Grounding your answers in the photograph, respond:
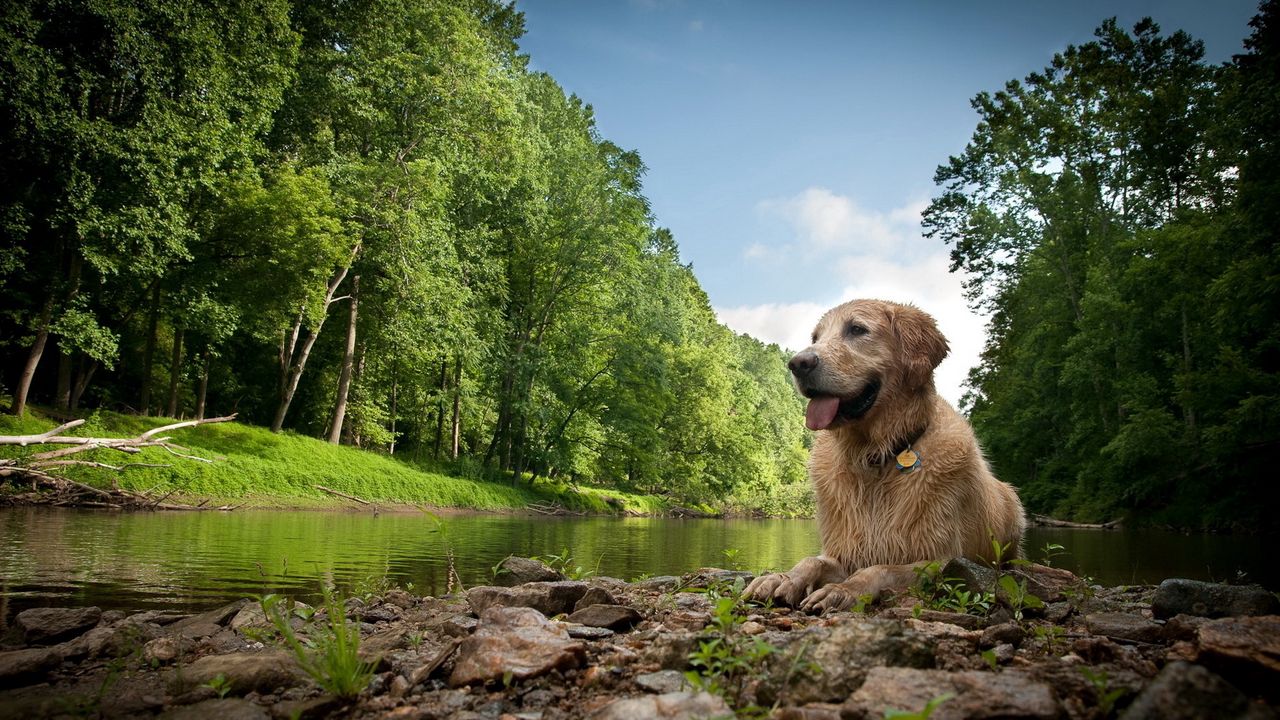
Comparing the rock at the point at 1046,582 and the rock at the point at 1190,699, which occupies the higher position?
the rock at the point at 1190,699

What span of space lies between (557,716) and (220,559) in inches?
258

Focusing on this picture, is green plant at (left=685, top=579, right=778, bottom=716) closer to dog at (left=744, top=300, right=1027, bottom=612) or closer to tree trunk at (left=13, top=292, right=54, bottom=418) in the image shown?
dog at (left=744, top=300, right=1027, bottom=612)

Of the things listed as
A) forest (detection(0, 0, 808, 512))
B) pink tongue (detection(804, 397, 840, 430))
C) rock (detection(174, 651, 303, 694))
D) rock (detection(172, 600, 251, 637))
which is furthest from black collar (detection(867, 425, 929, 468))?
forest (detection(0, 0, 808, 512))

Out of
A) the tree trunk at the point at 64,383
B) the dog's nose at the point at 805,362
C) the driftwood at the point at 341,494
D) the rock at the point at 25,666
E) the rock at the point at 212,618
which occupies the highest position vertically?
the tree trunk at the point at 64,383

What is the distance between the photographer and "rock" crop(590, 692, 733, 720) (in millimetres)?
1786

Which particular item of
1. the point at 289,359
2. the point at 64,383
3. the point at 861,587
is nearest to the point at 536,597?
the point at 861,587

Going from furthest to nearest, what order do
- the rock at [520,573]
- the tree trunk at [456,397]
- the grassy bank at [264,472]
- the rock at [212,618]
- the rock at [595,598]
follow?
the tree trunk at [456,397]
the grassy bank at [264,472]
the rock at [520,573]
the rock at [212,618]
the rock at [595,598]

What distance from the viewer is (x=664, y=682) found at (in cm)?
215

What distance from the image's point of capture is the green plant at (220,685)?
2315 millimetres

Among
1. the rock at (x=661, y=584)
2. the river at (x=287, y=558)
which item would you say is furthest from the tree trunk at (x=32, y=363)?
the rock at (x=661, y=584)

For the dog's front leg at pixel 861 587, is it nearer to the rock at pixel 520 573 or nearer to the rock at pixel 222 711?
the rock at pixel 520 573

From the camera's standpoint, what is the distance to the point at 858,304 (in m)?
4.29

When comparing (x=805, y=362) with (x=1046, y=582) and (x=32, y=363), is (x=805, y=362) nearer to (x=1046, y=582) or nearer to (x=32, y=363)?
(x=1046, y=582)

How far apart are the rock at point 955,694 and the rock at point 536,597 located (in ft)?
7.13
